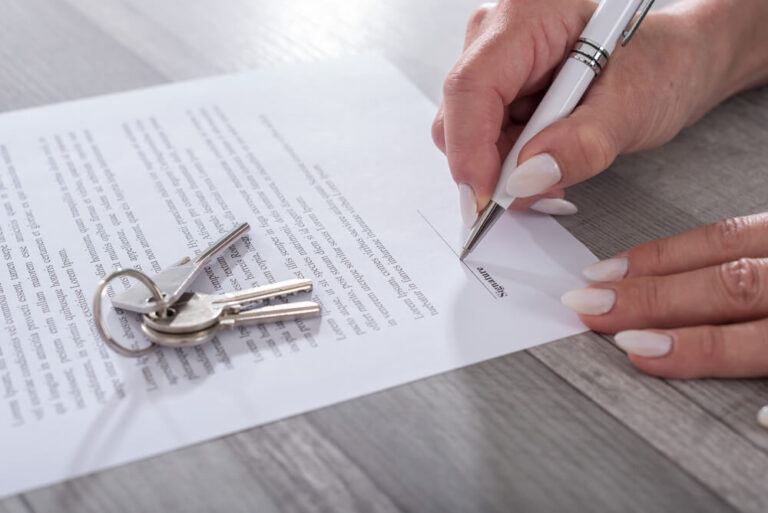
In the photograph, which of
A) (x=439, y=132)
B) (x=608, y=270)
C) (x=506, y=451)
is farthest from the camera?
(x=439, y=132)

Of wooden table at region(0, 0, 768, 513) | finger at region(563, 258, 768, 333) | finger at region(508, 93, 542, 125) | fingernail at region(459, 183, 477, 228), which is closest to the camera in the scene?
wooden table at region(0, 0, 768, 513)

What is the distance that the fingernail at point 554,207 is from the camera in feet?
2.42

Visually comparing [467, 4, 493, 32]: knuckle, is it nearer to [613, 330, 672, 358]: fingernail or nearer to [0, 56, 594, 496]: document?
[0, 56, 594, 496]: document

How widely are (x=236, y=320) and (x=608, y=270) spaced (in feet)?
1.00

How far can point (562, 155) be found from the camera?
67 centimetres

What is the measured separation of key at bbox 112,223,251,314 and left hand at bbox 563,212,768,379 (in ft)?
0.95

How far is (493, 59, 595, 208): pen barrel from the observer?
2.27 ft

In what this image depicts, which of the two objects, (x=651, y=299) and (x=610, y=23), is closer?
(x=651, y=299)

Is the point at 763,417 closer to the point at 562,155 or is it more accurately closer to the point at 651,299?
the point at 651,299

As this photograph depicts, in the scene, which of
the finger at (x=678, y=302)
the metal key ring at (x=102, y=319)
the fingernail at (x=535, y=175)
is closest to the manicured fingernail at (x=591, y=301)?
the finger at (x=678, y=302)

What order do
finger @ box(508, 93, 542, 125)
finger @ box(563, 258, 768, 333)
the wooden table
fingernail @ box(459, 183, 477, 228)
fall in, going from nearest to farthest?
the wooden table < finger @ box(563, 258, 768, 333) < fingernail @ box(459, 183, 477, 228) < finger @ box(508, 93, 542, 125)
